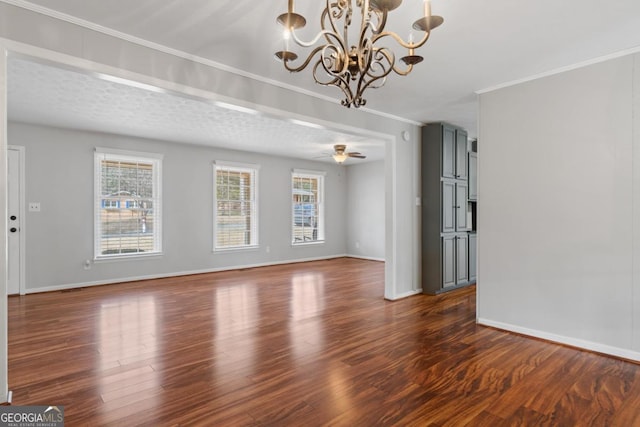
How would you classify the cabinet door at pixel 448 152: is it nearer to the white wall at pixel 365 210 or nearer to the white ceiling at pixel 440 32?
the white ceiling at pixel 440 32

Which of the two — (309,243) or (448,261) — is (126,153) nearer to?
(309,243)

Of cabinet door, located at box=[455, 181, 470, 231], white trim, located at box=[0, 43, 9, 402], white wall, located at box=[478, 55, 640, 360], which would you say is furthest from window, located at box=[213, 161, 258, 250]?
white wall, located at box=[478, 55, 640, 360]

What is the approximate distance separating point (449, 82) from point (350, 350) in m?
2.84

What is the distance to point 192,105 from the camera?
14.4ft

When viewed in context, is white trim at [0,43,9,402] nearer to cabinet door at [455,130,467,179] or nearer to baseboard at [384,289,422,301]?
baseboard at [384,289,422,301]

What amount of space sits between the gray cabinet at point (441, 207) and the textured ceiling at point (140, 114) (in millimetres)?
1226

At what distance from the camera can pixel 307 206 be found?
30.1 feet

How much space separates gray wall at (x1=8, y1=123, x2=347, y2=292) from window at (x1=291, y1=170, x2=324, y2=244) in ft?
0.68

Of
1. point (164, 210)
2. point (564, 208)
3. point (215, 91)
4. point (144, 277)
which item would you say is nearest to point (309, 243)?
point (164, 210)

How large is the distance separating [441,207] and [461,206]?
67 cm

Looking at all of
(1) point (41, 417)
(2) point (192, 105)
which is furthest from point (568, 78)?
(1) point (41, 417)

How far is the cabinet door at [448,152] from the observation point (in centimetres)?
527

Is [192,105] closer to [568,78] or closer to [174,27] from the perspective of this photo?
[174,27]

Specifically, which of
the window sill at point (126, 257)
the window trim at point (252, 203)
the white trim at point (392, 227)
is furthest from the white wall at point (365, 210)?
the window sill at point (126, 257)
